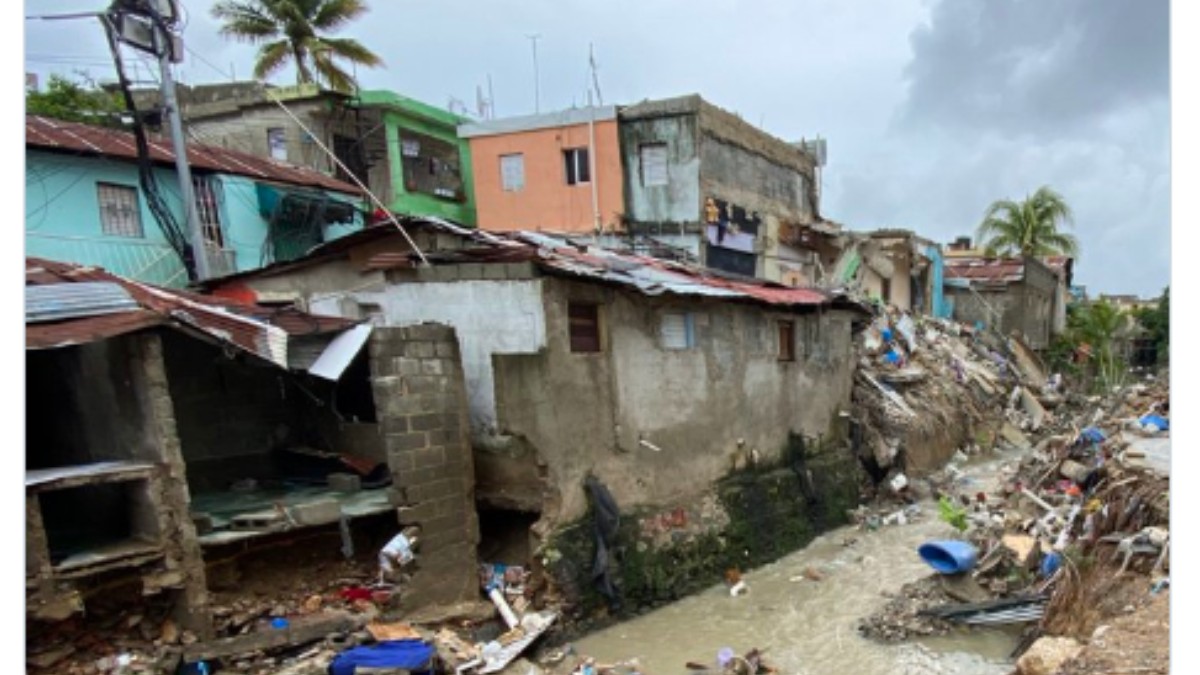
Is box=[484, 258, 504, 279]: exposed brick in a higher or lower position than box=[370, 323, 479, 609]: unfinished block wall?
higher

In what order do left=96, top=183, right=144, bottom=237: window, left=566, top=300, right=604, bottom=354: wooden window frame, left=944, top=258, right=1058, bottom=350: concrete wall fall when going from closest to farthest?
1. left=566, top=300, right=604, bottom=354: wooden window frame
2. left=96, top=183, right=144, bottom=237: window
3. left=944, top=258, right=1058, bottom=350: concrete wall

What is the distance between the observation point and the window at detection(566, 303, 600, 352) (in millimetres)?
8420

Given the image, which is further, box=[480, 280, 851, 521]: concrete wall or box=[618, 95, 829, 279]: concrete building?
box=[618, 95, 829, 279]: concrete building

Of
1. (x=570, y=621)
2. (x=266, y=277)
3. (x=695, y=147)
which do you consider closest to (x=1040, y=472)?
(x=570, y=621)

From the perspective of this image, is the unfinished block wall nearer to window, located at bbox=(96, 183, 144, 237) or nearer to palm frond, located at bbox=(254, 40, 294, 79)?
window, located at bbox=(96, 183, 144, 237)

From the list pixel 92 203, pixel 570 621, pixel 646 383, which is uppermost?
pixel 92 203

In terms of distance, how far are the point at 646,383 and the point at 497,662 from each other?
396 cm

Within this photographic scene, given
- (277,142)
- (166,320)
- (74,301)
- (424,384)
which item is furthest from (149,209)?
(424,384)

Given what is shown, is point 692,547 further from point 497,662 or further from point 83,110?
point 83,110

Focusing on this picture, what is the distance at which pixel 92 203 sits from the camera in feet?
40.1

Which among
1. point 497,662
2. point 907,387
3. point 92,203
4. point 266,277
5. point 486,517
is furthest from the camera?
point 907,387

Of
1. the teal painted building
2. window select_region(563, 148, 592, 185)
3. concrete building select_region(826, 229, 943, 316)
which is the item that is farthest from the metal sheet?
concrete building select_region(826, 229, 943, 316)

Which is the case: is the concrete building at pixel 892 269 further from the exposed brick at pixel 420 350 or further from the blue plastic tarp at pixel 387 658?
the blue plastic tarp at pixel 387 658

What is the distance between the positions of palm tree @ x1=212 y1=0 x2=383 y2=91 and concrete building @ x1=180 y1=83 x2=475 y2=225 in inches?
26.8
